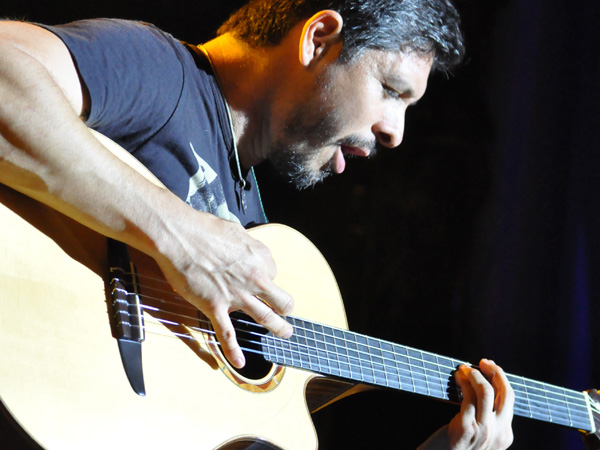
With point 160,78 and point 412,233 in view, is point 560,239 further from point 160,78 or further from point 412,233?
point 160,78

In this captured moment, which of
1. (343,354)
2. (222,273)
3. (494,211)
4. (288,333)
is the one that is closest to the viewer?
(222,273)

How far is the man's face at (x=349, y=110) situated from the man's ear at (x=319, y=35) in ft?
0.20

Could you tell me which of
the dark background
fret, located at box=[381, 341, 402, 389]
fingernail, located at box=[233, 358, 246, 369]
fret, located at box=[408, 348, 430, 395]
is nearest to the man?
fingernail, located at box=[233, 358, 246, 369]

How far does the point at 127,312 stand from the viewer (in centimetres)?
116

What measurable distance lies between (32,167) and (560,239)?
2453 mm

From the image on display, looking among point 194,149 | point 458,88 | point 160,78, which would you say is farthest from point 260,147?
point 458,88

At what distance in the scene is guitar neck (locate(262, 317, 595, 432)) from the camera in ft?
4.93

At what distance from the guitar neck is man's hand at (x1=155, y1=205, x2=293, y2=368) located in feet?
0.44

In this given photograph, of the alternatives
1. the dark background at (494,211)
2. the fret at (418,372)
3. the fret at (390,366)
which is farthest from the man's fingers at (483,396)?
the dark background at (494,211)

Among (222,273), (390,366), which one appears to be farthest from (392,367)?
(222,273)

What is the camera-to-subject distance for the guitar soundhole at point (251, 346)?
1.40 metres

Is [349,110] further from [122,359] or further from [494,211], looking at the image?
[494,211]

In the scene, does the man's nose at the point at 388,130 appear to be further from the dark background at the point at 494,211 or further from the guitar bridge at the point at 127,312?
the guitar bridge at the point at 127,312

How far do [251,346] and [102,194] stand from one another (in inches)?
20.1
